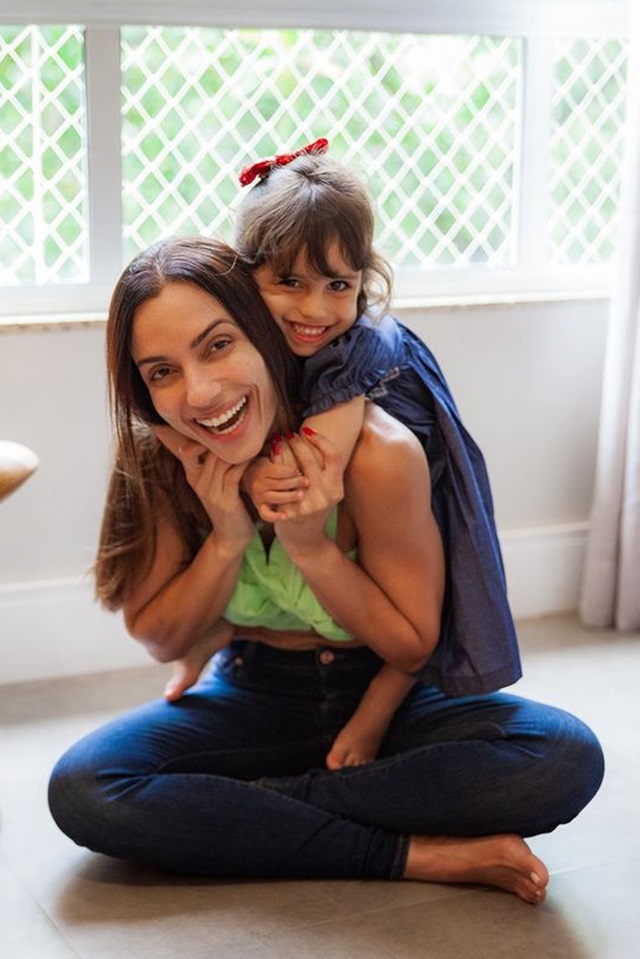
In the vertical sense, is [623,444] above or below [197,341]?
below

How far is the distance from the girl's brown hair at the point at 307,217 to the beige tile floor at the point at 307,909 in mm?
776

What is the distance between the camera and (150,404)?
1.84 metres

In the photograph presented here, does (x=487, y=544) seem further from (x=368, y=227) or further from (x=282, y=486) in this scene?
(x=368, y=227)

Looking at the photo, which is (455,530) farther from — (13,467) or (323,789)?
(13,467)

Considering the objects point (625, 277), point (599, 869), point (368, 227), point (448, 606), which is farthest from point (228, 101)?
point (599, 869)

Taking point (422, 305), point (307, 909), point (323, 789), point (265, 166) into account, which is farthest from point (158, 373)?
point (422, 305)

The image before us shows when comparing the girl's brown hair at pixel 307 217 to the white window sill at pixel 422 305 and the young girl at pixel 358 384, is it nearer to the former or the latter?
the young girl at pixel 358 384

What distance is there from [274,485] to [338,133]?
133 cm

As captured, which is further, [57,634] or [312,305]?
[57,634]

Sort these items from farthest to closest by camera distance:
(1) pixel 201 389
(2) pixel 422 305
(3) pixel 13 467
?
(2) pixel 422 305 < (3) pixel 13 467 < (1) pixel 201 389

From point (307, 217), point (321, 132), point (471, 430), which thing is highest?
point (307, 217)

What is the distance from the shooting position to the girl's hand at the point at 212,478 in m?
1.85

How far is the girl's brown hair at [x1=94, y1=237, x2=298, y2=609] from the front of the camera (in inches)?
70.5

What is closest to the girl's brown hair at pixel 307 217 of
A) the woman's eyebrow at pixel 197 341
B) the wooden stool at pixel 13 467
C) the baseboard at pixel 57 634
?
the woman's eyebrow at pixel 197 341
